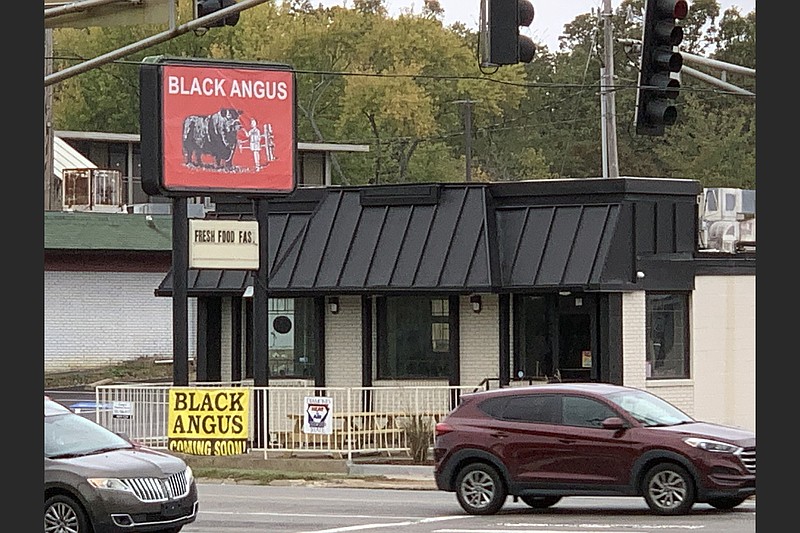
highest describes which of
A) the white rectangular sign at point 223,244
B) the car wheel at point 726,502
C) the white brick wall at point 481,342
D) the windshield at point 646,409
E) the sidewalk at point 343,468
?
the white rectangular sign at point 223,244

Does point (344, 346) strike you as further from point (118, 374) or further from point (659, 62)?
point (118, 374)

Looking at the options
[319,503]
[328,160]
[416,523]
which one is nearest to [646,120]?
[416,523]

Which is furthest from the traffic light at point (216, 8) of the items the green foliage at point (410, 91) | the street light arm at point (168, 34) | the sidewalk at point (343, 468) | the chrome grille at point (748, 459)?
the green foliage at point (410, 91)

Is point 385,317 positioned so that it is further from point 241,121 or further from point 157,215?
point 157,215

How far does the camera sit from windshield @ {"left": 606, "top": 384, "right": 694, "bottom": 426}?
2005cm

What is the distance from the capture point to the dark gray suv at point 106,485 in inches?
650

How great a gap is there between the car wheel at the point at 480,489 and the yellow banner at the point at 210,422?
838cm

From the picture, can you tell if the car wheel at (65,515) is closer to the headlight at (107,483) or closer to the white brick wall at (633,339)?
the headlight at (107,483)

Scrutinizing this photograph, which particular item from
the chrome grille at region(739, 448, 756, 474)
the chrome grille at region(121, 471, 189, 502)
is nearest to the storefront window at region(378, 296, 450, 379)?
the chrome grille at region(739, 448, 756, 474)

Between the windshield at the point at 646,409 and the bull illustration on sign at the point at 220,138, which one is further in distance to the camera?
the bull illustration on sign at the point at 220,138

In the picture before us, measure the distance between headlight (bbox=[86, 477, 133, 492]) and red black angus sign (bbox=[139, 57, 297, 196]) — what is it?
12.4 meters

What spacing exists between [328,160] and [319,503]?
2035 inches

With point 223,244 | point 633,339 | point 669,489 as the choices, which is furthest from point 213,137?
point 669,489

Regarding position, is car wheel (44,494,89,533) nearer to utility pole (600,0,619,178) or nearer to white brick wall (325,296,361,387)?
white brick wall (325,296,361,387)
